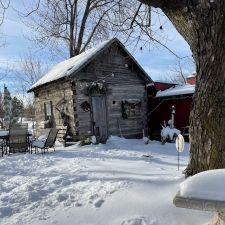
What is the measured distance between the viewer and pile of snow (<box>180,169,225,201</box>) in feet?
9.65

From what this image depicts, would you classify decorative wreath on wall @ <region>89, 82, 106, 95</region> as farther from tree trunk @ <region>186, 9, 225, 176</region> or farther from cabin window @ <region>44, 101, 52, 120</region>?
tree trunk @ <region>186, 9, 225, 176</region>

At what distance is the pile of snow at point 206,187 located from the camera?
116 inches

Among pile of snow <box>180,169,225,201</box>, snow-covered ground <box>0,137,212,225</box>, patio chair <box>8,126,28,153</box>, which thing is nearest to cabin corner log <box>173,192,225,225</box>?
pile of snow <box>180,169,225,201</box>

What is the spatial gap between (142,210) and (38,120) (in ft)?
52.6

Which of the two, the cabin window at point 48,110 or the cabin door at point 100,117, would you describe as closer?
the cabin door at point 100,117

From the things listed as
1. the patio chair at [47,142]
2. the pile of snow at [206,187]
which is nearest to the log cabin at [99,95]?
the patio chair at [47,142]

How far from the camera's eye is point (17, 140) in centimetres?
1287

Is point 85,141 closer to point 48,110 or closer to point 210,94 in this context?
point 48,110

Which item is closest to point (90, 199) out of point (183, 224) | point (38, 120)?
point (183, 224)

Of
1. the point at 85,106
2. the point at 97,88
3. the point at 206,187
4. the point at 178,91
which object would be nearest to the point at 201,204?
the point at 206,187

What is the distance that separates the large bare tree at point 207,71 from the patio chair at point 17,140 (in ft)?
29.6

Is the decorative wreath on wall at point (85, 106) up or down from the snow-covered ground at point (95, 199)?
up

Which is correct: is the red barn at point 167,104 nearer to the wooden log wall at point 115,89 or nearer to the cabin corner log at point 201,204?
the wooden log wall at point 115,89

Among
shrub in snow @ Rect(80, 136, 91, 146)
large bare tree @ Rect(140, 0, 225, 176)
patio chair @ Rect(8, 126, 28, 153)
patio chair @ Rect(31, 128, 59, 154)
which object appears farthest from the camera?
shrub in snow @ Rect(80, 136, 91, 146)
